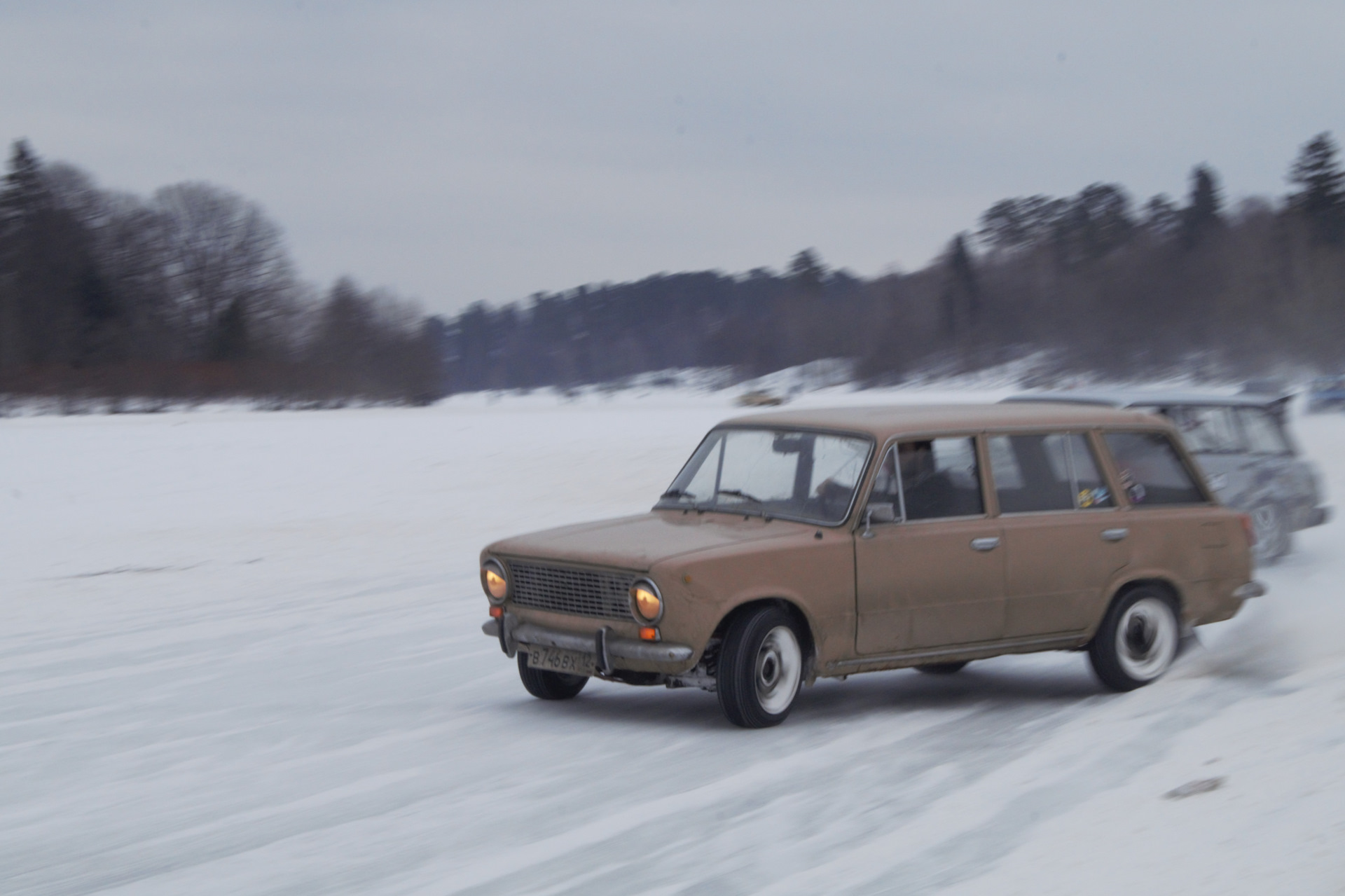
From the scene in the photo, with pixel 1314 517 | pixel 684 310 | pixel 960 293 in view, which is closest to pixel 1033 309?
pixel 960 293

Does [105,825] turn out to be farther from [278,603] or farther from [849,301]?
[849,301]

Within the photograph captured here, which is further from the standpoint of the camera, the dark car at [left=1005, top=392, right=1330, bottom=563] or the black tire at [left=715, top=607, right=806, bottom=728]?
the dark car at [left=1005, top=392, right=1330, bottom=563]

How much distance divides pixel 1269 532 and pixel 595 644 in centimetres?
898

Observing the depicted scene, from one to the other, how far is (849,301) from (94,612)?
121 meters

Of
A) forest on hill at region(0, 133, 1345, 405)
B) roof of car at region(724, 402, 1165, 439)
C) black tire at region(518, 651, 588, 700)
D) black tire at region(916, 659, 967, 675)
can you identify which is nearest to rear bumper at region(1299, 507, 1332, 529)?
roof of car at region(724, 402, 1165, 439)

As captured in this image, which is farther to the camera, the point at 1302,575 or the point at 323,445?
the point at 323,445

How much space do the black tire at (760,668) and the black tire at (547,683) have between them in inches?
48.7

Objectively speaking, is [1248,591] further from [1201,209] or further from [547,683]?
[1201,209]

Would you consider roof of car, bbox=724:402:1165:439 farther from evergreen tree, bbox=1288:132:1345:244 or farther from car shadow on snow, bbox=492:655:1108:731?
evergreen tree, bbox=1288:132:1345:244

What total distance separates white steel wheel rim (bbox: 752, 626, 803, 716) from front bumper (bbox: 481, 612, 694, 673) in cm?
51

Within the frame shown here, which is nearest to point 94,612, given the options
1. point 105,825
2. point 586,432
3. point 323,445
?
point 105,825

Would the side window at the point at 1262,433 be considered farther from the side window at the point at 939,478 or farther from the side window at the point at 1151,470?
the side window at the point at 939,478

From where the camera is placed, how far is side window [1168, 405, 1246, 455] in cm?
1334

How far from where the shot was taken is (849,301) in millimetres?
130750
